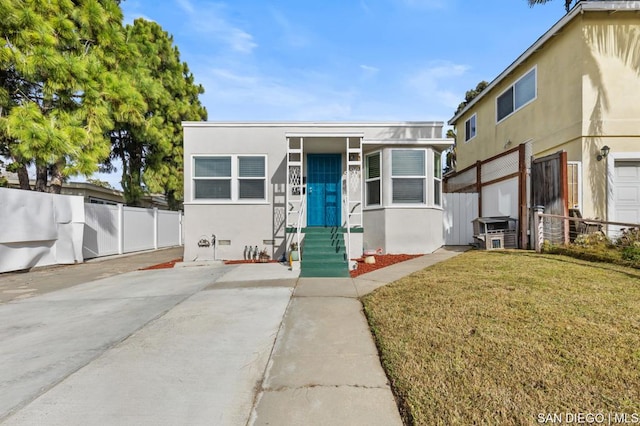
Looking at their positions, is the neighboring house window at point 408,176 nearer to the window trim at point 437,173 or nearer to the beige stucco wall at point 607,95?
the window trim at point 437,173

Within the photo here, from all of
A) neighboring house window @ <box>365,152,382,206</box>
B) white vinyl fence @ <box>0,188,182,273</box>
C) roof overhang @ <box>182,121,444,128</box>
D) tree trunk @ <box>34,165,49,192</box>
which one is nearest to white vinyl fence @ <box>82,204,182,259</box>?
white vinyl fence @ <box>0,188,182,273</box>

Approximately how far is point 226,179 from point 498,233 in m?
8.54

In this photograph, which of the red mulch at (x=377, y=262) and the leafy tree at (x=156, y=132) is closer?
the red mulch at (x=377, y=262)

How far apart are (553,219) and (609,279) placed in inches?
140

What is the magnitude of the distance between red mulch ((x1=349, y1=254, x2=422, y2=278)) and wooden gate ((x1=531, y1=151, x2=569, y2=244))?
366 centimetres

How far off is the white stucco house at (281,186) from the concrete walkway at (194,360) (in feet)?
13.1

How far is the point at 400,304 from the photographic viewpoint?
4.48m

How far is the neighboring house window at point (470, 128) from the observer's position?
14.9m

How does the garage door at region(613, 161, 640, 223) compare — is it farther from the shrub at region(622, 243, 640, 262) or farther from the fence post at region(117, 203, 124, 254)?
the fence post at region(117, 203, 124, 254)

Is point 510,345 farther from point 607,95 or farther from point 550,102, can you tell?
point 550,102

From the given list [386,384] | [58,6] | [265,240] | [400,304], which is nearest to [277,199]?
[265,240]

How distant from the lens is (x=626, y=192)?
8.62 meters

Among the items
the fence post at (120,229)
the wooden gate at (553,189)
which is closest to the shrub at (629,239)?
the wooden gate at (553,189)

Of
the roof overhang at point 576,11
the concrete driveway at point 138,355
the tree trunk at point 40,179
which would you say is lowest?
the concrete driveway at point 138,355
